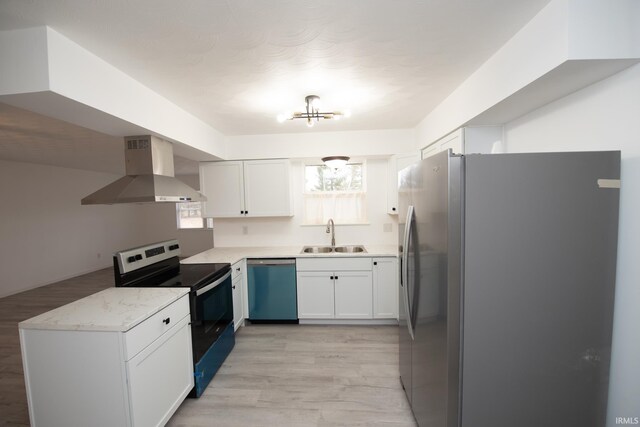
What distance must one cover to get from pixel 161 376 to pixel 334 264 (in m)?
1.97

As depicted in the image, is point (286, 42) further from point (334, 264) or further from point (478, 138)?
point (334, 264)

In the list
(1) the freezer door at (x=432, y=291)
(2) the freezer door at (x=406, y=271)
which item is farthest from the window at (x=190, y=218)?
(1) the freezer door at (x=432, y=291)

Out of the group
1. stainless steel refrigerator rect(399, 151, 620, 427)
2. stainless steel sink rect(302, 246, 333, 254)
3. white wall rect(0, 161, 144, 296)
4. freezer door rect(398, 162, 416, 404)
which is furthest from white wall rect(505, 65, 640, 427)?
white wall rect(0, 161, 144, 296)

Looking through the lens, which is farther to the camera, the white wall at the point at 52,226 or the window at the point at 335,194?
the white wall at the point at 52,226

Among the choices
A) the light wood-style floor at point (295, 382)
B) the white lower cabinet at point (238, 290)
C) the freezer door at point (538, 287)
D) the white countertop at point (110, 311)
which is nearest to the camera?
the freezer door at point (538, 287)

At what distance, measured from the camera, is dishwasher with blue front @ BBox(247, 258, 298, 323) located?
10.5 feet

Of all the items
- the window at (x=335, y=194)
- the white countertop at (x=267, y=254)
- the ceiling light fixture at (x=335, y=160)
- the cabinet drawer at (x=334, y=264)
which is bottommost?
the cabinet drawer at (x=334, y=264)

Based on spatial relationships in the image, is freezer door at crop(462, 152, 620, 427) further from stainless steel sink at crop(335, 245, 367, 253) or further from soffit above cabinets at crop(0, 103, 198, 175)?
soffit above cabinets at crop(0, 103, 198, 175)

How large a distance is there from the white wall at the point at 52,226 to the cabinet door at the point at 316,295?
5.52m

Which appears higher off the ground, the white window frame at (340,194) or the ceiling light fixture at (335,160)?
the ceiling light fixture at (335,160)

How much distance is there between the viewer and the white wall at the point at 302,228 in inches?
147

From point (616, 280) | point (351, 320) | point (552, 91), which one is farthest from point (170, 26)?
point (351, 320)

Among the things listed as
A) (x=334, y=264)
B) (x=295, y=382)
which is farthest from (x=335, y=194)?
(x=295, y=382)

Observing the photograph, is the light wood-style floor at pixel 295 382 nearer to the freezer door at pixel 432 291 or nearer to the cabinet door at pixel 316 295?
the cabinet door at pixel 316 295
